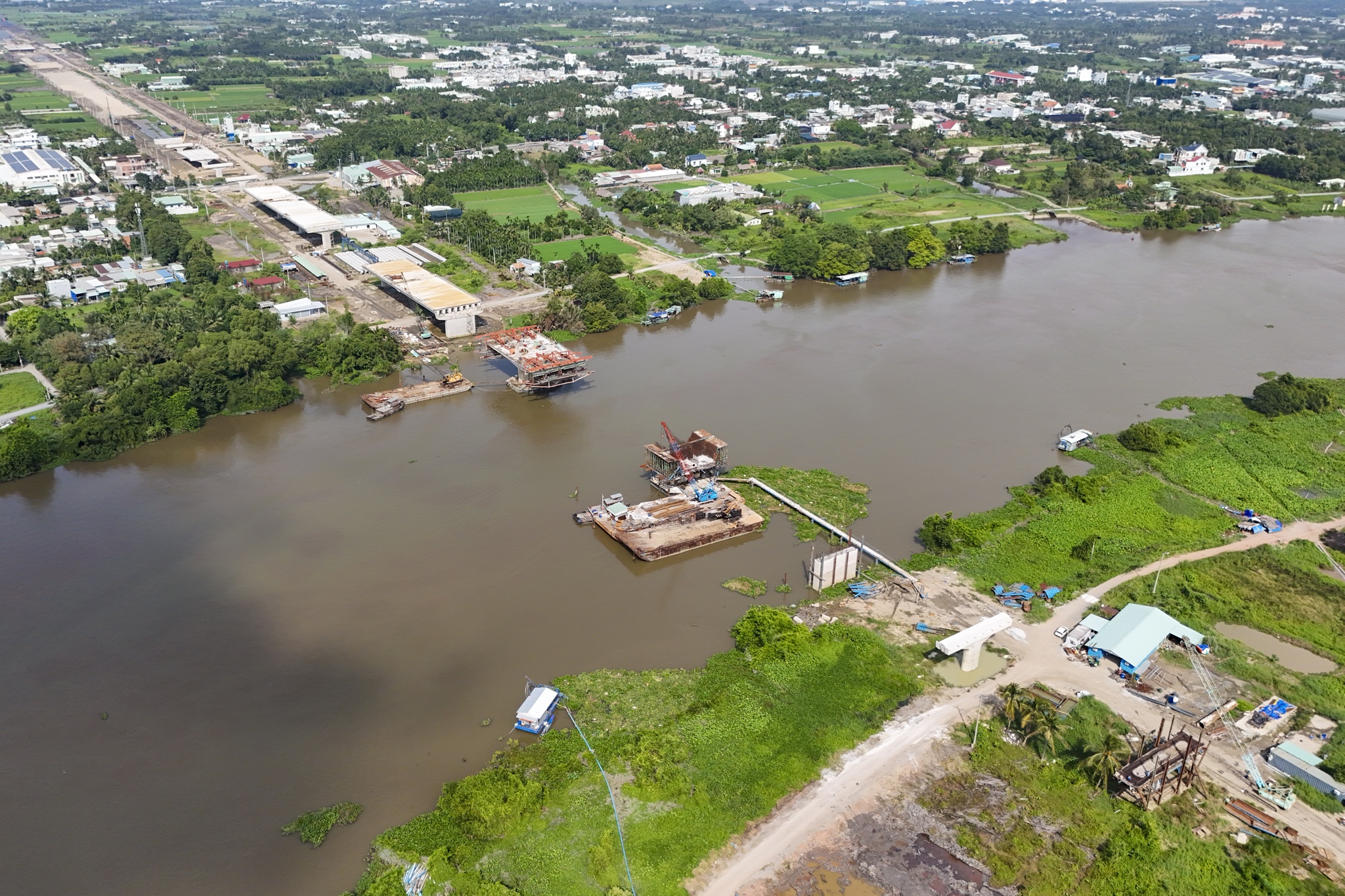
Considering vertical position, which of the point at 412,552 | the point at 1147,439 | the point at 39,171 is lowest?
the point at 39,171

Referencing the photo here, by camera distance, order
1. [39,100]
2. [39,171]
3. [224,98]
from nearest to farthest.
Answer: [39,171]
[39,100]
[224,98]

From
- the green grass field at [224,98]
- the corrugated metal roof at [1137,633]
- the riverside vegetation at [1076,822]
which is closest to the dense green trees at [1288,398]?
the corrugated metal roof at [1137,633]

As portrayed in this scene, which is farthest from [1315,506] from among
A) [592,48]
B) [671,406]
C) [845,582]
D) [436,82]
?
[592,48]

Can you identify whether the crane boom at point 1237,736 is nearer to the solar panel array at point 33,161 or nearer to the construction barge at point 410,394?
the construction barge at point 410,394

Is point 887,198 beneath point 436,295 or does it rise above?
beneath

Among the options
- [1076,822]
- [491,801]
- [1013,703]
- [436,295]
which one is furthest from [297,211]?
[1076,822]

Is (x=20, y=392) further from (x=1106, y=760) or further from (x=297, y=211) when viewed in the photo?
(x=1106, y=760)
